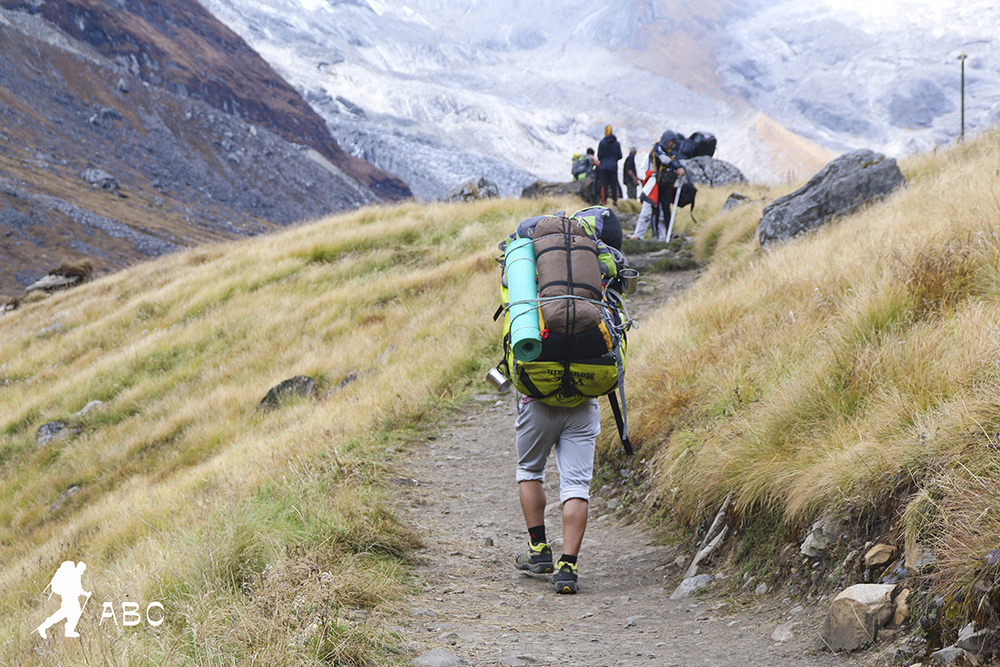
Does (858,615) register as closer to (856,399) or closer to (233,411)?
(856,399)

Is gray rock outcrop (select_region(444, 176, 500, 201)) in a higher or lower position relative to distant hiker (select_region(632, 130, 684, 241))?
lower

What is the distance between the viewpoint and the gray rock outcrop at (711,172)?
23.7 meters

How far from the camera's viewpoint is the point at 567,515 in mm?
3961

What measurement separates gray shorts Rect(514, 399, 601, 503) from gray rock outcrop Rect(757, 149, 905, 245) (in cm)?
717

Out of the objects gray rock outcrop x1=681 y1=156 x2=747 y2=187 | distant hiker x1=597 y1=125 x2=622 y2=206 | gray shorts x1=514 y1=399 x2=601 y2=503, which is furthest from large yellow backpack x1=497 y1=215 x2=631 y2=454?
gray rock outcrop x1=681 y1=156 x2=747 y2=187

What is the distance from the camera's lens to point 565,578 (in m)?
3.89

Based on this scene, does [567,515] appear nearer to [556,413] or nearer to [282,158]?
[556,413]

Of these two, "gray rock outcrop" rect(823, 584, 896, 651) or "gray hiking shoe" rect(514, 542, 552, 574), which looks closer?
"gray rock outcrop" rect(823, 584, 896, 651)

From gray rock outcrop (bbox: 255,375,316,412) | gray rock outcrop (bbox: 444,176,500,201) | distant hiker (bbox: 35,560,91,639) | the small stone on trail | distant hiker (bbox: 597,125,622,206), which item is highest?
distant hiker (bbox: 597,125,622,206)

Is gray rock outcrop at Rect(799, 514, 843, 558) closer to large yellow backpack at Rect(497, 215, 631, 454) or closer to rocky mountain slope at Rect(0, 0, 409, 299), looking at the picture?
large yellow backpack at Rect(497, 215, 631, 454)

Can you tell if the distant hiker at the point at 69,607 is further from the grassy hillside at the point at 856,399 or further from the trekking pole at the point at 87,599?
the grassy hillside at the point at 856,399

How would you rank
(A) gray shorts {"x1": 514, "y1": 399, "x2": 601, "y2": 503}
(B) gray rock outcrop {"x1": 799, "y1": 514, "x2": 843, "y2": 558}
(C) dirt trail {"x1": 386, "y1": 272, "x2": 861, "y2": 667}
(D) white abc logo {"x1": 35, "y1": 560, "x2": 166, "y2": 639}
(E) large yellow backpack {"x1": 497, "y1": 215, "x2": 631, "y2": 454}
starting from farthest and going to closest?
(A) gray shorts {"x1": 514, "y1": 399, "x2": 601, "y2": 503}
(E) large yellow backpack {"x1": 497, "y1": 215, "x2": 631, "y2": 454}
(D) white abc logo {"x1": 35, "y1": 560, "x2": 166, "y2": 639}
(B) gray rock outcrop {"x1": 799, "y1": 514, "x2": 843, "y2": 558}
(C) dirt trail {"x1": 386, "y1": 272, "x2": 861, "y2": 667}

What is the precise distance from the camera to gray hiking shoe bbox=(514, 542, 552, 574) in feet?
13.5

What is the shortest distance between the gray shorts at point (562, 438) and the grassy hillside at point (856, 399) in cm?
72
